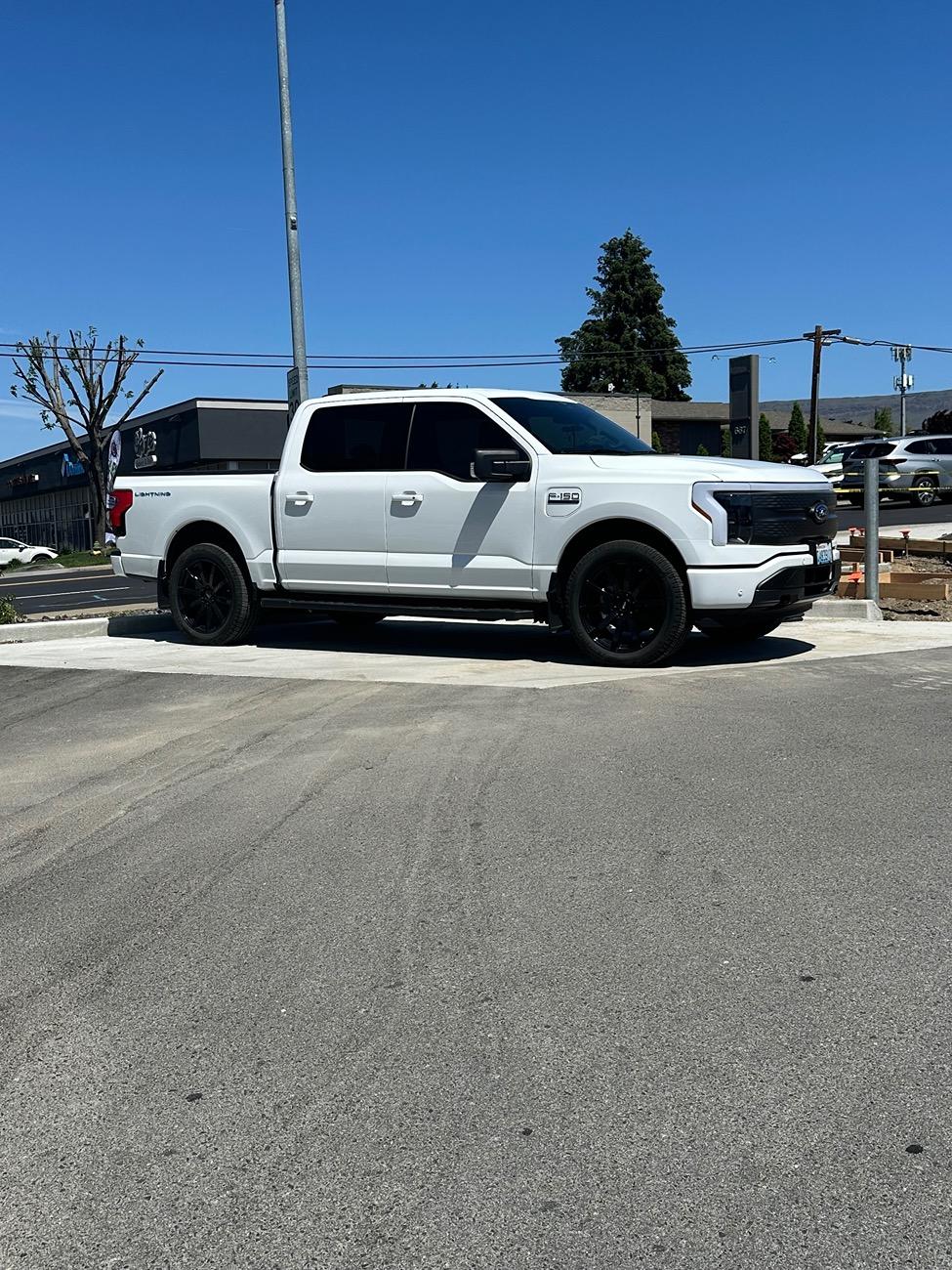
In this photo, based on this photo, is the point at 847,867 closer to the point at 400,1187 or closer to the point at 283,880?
the point at 283,880

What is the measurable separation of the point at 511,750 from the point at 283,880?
2.05 meters

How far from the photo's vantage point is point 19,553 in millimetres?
48000

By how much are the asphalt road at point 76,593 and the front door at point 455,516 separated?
7.84 meters

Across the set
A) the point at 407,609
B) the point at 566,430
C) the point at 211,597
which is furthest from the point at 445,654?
the point at 211,597

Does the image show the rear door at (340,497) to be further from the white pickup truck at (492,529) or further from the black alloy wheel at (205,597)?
the black alloy wheel at (205,597)

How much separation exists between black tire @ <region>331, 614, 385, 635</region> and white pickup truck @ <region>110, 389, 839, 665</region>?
1223 millimetres

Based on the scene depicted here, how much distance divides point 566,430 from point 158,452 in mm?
47594

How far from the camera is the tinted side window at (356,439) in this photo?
977 centimetres

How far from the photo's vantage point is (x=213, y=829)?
5.25 meters

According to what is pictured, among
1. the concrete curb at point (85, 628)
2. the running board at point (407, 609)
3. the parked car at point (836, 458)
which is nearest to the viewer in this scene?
the running board at point (407, 609)

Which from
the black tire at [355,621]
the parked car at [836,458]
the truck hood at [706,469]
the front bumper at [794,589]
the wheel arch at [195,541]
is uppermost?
the parked car at [836,458]

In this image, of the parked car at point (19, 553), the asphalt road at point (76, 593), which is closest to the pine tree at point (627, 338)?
the parked car at point (19, 553)

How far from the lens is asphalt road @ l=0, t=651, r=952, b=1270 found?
2.45m

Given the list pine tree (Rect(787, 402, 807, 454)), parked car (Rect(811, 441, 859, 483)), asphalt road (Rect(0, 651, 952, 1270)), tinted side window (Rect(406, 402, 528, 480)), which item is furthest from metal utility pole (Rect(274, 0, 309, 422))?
pine tree (Rect(787, 402, 807, 454))
